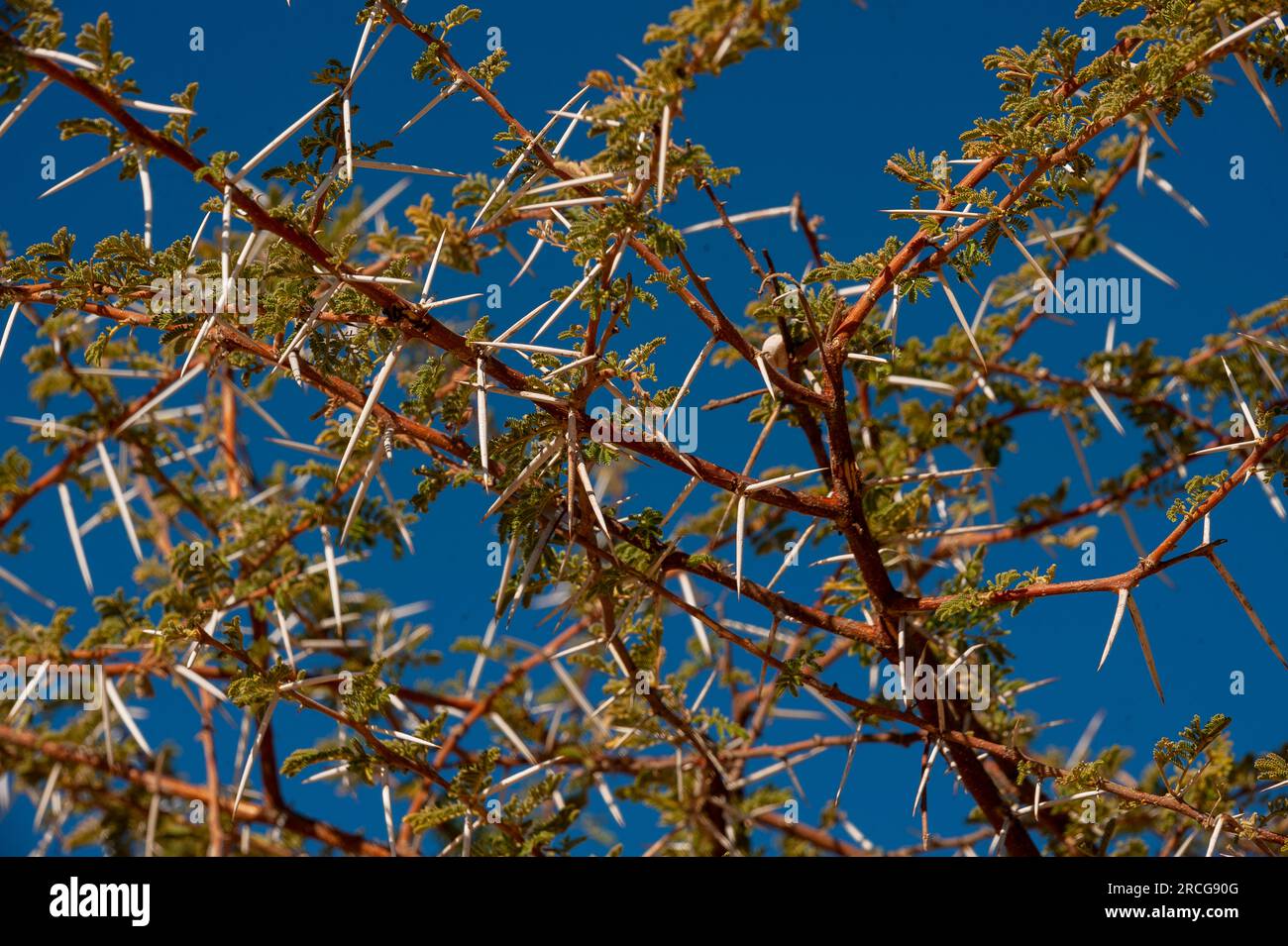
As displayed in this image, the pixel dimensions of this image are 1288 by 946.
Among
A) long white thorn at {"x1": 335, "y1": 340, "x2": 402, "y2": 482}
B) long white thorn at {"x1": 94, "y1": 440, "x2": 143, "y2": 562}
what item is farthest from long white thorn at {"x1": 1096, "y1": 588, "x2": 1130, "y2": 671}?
long white thorn at {"x1": 94, "y1": 440, "x2": 143, "y2": 562}

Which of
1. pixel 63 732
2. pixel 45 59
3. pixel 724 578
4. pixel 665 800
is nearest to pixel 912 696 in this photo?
pixel 724 578

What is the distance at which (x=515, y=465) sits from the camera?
202 cm

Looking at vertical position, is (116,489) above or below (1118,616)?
above

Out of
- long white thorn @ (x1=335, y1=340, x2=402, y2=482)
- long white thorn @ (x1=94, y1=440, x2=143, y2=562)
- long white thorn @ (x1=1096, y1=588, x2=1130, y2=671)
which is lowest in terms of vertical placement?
long white thorn @ (x1=1096, y1=588, x2=1130, y2=671)

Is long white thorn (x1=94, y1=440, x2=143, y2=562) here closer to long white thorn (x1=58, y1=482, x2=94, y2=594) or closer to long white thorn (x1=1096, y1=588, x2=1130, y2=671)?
long white thorn (x1=58, y1=482, x2=94, y2=594)

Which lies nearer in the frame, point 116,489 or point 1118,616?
point 1118,616

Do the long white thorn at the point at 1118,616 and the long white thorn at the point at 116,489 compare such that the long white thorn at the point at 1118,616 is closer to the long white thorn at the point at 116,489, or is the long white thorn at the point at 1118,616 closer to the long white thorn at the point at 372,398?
the long white thorn at the point at 372,398

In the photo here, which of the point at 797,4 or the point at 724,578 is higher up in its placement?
the point at 797,4

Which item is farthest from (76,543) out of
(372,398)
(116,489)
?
(372,398)

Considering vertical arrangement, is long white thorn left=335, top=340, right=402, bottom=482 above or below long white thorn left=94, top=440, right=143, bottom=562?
below

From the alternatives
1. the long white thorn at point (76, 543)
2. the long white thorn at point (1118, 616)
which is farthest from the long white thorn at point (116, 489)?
the long white thorn at point (1118, 616)

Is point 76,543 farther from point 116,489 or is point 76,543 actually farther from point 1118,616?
point 1118,616
